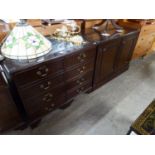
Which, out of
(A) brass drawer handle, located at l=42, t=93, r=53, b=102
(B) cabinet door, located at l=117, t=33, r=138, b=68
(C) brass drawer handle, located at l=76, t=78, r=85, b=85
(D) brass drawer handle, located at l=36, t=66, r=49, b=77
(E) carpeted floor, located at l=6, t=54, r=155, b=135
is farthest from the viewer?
(B) cabinet door, located at l=117, t=33, r=138, b=68

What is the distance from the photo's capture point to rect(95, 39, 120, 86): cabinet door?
70.1 inches

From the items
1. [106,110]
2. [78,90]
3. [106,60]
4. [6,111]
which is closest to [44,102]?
[6,111]

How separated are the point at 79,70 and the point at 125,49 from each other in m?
1.04

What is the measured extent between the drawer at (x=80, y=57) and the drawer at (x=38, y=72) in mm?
97

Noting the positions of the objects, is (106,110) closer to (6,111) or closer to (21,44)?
(6,111)

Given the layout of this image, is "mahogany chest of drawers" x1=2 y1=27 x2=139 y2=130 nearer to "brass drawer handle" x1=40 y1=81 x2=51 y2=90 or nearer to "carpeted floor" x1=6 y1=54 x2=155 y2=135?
"brass drawer handle" x1=40 y1=81 x2=51 y2=90

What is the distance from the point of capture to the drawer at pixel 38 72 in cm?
113

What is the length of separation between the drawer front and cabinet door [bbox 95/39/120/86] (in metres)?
0.67

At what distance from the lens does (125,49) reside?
2195 millimetres

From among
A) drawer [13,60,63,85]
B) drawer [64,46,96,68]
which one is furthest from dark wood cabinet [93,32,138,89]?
drawer [13,60,63,85]

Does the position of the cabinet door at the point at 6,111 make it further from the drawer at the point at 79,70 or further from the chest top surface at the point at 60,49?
the drawer at the point at 79,70
